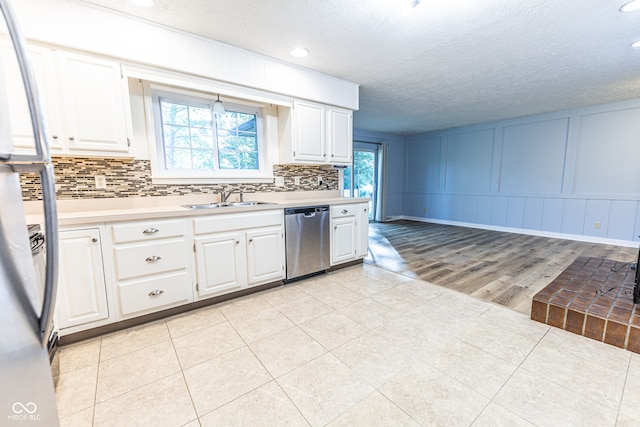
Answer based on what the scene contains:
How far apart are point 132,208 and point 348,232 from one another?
223 centimetres

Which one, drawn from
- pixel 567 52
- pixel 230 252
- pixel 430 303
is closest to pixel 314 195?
pixel 230 252

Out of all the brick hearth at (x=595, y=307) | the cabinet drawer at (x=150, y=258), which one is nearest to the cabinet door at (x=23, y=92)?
the cabinet drawer at (x=150, y=258)

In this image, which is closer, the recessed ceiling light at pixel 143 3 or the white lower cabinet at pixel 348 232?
the recessed ceiling light at pixel 143 3

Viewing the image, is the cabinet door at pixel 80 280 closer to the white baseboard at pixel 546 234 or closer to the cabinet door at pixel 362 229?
the cabinet door at pixel 362 229

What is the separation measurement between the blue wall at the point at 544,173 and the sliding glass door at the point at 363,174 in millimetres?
1272

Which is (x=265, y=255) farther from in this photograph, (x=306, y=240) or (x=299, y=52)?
(x=299, y=52)

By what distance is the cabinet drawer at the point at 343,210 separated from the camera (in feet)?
10.3

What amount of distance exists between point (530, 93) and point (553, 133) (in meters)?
1.69

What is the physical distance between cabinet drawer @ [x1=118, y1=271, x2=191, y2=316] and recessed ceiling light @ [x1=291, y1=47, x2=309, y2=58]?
7.42ft

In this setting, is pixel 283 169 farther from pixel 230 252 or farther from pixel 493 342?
pixel 493 342

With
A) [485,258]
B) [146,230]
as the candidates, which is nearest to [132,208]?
[146,230]

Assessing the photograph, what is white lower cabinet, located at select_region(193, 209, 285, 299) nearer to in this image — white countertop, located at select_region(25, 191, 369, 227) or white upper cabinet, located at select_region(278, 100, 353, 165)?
white countertop, located at select_region(25, 191, 369, 227)

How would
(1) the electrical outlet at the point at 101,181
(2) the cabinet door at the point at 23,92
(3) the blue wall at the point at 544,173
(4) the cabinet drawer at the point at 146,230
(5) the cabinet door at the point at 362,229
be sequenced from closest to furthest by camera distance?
1. (2) the cabinet door at the point at 23,92
2. (4) the cabinet drawer at the point at 146,230
3. (1) the electrical outlet at the point at 101,181
4. (5) the cabinet door at the point at 362,229
5. (3) the blue wall at the point at 544,173

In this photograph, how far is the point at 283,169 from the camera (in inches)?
131
